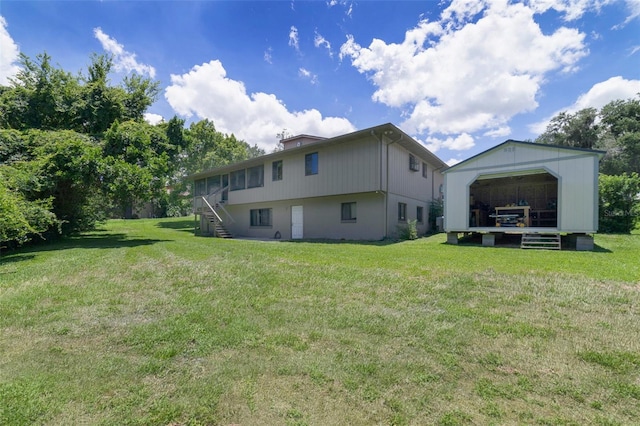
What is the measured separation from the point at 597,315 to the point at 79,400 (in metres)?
5.40

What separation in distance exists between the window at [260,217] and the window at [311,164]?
14.5 feet

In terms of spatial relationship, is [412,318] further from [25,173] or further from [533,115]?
[533,115]

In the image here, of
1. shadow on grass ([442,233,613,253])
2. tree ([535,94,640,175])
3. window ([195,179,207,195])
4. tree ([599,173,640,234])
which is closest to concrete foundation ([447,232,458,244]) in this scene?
shadow on grass ([442,233,613,253])

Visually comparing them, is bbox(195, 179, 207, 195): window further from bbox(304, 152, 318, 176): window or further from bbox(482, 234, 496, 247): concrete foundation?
bbox(482, 234, 496, 247): concrete foundation

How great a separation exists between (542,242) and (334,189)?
837 cm

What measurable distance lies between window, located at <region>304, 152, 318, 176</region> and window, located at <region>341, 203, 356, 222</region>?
7.51 feet

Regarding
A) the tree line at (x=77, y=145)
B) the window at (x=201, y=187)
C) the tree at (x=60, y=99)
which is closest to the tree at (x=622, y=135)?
the window at (x=201, y=187)

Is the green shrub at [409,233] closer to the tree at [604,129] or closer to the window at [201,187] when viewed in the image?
the window at [201,187]

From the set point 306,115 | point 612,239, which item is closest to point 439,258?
point 612,239

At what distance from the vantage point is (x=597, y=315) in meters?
3.63

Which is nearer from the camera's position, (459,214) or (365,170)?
(459,214)

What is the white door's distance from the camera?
16672mm

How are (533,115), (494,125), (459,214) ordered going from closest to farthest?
1. (459,214)
2. (533,115)
3. (494,125)

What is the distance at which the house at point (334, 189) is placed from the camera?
1338 cm
